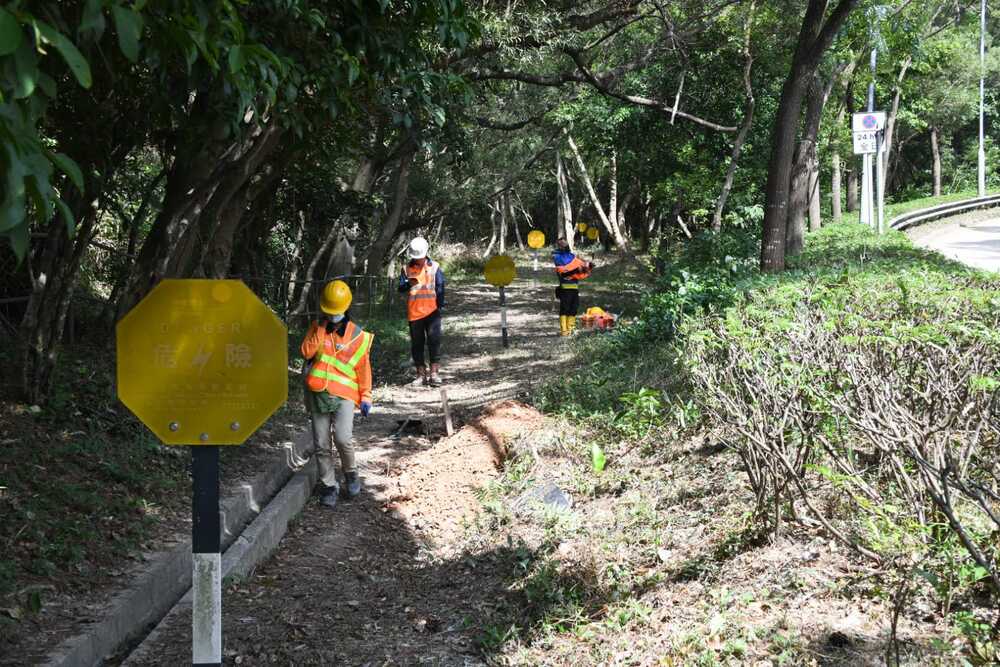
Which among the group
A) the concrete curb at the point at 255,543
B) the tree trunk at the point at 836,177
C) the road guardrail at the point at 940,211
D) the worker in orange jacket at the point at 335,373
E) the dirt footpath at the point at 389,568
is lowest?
the dirt footpath at the point at 389,568

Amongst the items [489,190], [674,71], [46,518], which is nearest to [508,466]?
[46,518]

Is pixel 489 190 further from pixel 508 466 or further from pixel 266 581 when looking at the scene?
pixel 266 581

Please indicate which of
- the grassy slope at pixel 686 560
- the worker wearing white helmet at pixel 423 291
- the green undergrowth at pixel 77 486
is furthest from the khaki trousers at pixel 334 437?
the worker wearing white helmet at pixel 423 291

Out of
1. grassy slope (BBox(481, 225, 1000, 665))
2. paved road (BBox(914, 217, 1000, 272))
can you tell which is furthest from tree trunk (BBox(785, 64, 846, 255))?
grassy slope (BBox(481, 225, 1000, 665))

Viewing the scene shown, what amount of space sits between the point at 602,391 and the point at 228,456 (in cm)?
360

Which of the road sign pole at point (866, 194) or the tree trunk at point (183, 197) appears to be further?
the road sign pole at point (866, 194)

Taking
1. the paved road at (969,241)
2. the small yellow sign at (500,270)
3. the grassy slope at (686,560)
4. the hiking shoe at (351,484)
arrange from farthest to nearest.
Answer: the paved road at (969,241) < the small yellow sign at (500,270) < the hiking shoe at (351,484) < the grassy slope at (686,560)

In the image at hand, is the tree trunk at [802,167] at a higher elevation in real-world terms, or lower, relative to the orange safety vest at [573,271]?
higher

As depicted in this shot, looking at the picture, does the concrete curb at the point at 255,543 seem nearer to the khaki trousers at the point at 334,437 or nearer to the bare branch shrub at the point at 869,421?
the khaki trousers at the point at 334,437

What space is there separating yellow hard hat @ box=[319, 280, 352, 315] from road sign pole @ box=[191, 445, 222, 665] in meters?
3.85

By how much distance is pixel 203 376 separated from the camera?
360 cm

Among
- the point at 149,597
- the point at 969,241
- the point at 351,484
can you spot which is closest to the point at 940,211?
the point at 969,241

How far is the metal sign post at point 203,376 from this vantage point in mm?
3541

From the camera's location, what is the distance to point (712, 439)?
22.8 ft
